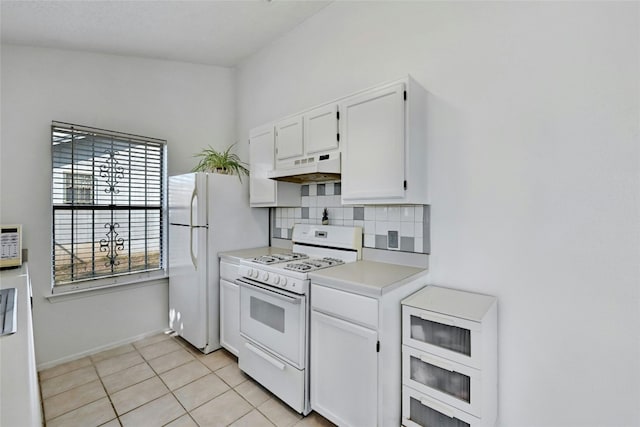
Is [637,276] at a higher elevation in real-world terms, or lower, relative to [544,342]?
higher

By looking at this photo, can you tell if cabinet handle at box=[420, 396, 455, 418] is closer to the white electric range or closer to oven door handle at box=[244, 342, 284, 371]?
the white electric range

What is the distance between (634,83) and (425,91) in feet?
3.29

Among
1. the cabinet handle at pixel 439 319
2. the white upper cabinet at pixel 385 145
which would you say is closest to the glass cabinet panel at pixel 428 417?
the cabinet handle at pixel 439 319

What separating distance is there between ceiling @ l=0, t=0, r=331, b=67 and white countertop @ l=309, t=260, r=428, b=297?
229 centimetres

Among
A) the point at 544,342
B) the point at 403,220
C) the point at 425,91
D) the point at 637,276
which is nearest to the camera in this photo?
the point at 637,276

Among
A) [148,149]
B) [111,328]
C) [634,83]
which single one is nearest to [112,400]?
[111,328]

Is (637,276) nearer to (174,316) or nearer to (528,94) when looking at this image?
(528,94)

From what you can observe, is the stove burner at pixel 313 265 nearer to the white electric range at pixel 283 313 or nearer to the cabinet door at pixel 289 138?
the white electric range at pixel 283 313

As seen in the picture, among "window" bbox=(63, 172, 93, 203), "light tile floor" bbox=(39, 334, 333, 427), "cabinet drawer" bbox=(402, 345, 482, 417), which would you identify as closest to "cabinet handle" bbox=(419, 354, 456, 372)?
"cabinet drawer" bbox=(402, 345, 482, 417)

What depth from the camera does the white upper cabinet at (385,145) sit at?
1810 millimetres

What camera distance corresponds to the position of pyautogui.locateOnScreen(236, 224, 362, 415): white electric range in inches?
73.5

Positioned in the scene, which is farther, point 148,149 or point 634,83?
point 148,149

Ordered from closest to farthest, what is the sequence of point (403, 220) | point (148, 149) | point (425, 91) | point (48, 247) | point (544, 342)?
point (544, 342)
point (425, 91)
point (403, 220)
point (48, 247)
point (148, 149)

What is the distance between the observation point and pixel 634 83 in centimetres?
133
